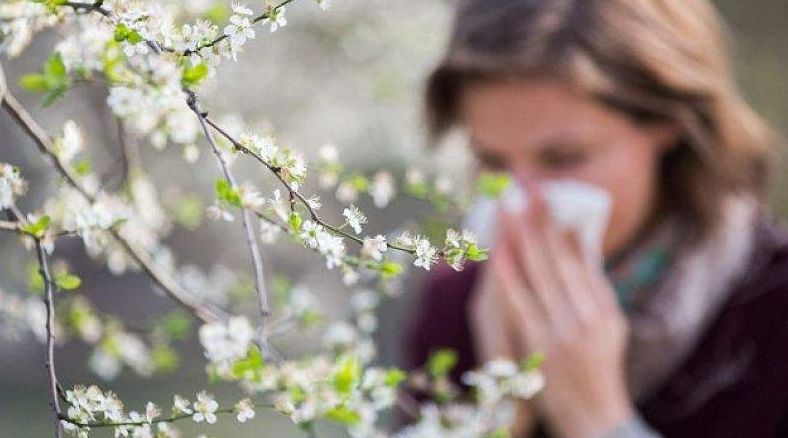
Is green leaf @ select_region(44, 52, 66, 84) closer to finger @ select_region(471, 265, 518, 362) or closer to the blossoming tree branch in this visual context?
the blossoming tree branch

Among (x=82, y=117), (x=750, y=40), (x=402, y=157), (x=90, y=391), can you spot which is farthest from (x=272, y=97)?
(x=90, y=391)

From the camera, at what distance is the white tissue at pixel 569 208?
1438mm

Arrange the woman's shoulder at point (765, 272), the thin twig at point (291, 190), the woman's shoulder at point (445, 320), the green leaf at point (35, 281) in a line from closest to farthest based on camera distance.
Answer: the thin twig at point (291, 190) → the green leaf at point (35, 281) → the woman's shoulder at point (765, 272) → the woman's shoulder at point (445, 320)

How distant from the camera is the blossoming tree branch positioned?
543 mm

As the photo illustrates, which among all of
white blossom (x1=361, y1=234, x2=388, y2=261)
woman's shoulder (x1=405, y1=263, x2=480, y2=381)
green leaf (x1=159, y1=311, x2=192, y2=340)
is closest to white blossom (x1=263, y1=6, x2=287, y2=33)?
white blossom (x1=361, y1=234, x2=388, y2=261)

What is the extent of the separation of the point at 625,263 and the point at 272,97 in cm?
215

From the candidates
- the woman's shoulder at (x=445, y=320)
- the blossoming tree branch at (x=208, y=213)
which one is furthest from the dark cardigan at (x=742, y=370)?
the blossoming tree branch at (x=208, y=213)

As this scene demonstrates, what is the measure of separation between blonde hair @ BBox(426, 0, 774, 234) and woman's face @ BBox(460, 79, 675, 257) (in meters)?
0.02

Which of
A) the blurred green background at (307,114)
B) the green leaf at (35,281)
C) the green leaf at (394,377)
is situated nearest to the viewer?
the green leaf at (394,377)

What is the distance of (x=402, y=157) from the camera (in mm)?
3645

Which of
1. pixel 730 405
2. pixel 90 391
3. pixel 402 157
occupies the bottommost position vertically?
pixel 90 391

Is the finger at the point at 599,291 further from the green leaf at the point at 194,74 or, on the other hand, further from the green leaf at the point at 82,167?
the green leaf at the point at 194,74

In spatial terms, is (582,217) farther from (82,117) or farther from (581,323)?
(82,117)

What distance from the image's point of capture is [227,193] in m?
0.59
